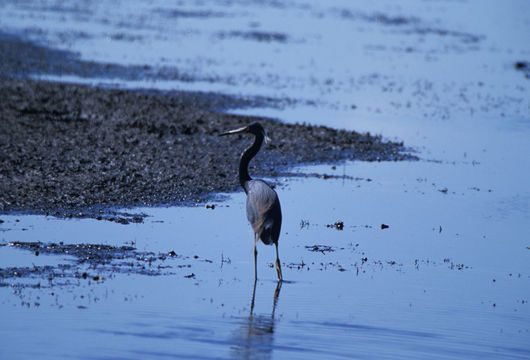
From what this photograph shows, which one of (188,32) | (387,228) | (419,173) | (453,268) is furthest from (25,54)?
(453,268)

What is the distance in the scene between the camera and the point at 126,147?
773 inches

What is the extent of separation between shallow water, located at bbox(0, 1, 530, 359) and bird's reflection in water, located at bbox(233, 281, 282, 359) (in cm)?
3

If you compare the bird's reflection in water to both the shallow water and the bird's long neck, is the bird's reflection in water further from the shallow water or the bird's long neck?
the bird's long neck

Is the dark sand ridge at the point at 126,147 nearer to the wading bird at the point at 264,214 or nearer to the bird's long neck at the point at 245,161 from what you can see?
the bird's long neck at the point at 245,161

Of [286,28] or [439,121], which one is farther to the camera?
[286,28]

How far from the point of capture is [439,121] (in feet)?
87.2

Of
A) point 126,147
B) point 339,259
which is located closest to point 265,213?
point 339,259

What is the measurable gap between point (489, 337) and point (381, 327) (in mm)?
1352

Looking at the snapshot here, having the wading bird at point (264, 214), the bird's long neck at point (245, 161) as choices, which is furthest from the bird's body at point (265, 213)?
the bird's long neck at point (245, 161)

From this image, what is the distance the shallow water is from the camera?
9.72m

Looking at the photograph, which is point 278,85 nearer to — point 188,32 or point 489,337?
point 188,32

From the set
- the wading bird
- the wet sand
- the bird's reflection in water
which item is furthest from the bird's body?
the wet sand

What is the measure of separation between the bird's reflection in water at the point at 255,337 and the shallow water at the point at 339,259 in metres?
0.03

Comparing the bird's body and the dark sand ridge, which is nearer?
the bird's body
